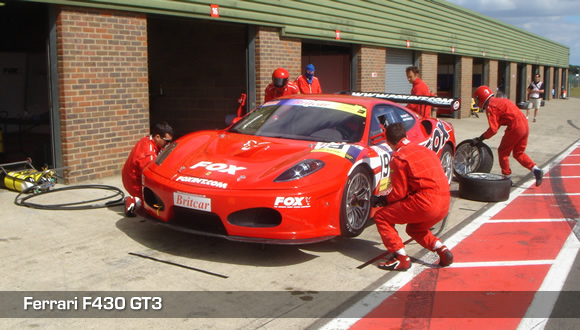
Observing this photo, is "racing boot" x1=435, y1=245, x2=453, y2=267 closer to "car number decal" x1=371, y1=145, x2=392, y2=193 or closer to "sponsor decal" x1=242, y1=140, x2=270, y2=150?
"car number decal" x1=371, y1=145, x2=392, y2=193

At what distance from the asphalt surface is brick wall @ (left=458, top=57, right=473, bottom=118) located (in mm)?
18673

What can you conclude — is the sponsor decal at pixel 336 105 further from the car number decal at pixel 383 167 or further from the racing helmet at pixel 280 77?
the racing helmet at pixel 280 77

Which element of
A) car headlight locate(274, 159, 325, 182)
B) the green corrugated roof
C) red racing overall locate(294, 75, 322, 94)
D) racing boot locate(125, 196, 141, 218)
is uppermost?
the green corrugated roof

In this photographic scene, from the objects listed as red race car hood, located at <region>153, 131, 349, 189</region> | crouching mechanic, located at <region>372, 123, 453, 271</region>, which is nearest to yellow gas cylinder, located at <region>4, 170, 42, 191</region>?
red race car hood, located at <region>153, 131, 349, 189</region>

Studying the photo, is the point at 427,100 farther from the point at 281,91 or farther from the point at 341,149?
the point at 341,149

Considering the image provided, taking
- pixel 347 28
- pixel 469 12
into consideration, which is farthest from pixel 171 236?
pixel 469 12

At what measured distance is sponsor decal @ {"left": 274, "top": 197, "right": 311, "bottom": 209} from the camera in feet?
15.6

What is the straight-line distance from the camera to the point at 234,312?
4.00 metres

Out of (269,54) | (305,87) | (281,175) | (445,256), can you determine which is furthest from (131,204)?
(269,54)

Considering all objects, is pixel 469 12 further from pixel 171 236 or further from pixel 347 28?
pixel 171 236

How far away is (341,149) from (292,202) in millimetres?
1000

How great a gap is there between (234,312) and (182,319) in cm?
36

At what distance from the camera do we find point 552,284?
4668 mm

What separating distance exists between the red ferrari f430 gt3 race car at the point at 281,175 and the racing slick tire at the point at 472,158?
9.91 ft
